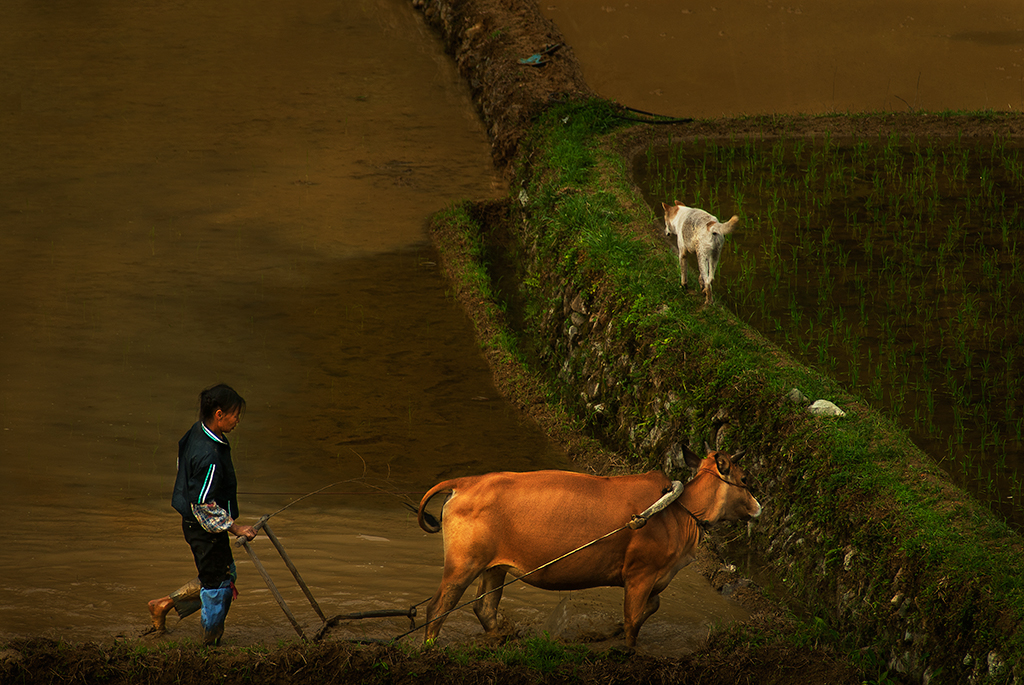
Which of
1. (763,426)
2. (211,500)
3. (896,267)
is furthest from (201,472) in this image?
(896,267)

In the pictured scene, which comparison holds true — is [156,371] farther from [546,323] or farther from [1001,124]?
[1001,124]

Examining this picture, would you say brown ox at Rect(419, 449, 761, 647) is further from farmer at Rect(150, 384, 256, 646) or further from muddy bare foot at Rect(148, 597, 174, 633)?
muddy bare foot at Rect(148, 597, 174, 633)

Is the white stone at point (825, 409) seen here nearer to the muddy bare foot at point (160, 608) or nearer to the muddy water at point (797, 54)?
the muddy bare foot at point (160, 608)

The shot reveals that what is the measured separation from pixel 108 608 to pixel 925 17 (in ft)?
48.3

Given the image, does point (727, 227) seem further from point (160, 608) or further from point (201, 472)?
point (160, 608)

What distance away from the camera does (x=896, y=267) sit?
963cm

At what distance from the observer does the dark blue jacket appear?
4996 millimetres

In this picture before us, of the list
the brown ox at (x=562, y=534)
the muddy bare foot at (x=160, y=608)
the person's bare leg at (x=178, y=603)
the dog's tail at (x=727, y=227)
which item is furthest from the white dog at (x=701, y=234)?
the muddy bare foot at (x=160, y=608)

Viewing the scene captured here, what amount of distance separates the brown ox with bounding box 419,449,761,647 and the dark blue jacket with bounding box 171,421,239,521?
36.2 inches

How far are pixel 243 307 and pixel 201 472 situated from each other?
604cm

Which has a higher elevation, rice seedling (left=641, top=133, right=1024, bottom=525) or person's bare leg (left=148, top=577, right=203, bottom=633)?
rice seedling (left=641, top=133, right=1024, bottom=525)

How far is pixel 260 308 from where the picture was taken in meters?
10.8

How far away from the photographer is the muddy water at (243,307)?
6422 mm

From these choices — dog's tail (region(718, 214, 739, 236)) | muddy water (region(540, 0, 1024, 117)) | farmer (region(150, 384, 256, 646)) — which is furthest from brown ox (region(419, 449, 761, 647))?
muddy water (region(540, 0, 1024, 117))
